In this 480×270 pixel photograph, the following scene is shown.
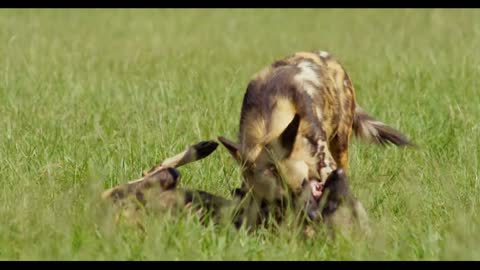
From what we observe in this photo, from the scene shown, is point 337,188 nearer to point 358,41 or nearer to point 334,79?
point 334,79

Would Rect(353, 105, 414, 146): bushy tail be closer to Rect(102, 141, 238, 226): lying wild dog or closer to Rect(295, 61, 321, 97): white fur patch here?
Rect(295, 61, 321, 97): white fur patch

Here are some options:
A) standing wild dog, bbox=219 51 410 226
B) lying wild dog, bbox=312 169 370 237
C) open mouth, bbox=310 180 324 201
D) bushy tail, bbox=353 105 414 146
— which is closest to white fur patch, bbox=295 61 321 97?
standing wild dog, bbox=219 51 410 226

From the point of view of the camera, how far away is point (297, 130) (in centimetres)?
564

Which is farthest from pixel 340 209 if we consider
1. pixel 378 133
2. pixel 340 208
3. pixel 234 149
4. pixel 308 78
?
pixel 378 133

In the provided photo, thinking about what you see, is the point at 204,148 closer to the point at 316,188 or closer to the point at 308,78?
the point at 316,188

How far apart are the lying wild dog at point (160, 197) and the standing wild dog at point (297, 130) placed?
21 cm

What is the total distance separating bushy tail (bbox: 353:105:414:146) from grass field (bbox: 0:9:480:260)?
11 centimetres

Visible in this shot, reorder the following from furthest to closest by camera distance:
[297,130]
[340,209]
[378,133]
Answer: [378,133], [297,130], [340,209]

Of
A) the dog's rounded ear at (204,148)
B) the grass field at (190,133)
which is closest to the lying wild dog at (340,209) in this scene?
the grass field at (190,133)

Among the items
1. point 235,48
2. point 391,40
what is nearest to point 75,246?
point 235,48

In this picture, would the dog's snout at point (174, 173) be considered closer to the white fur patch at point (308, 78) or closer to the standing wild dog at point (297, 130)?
the standing wild dog at point (297, 130)

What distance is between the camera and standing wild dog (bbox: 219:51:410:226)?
18.4 ft

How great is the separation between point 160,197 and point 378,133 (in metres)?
2.10

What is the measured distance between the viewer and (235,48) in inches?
498
